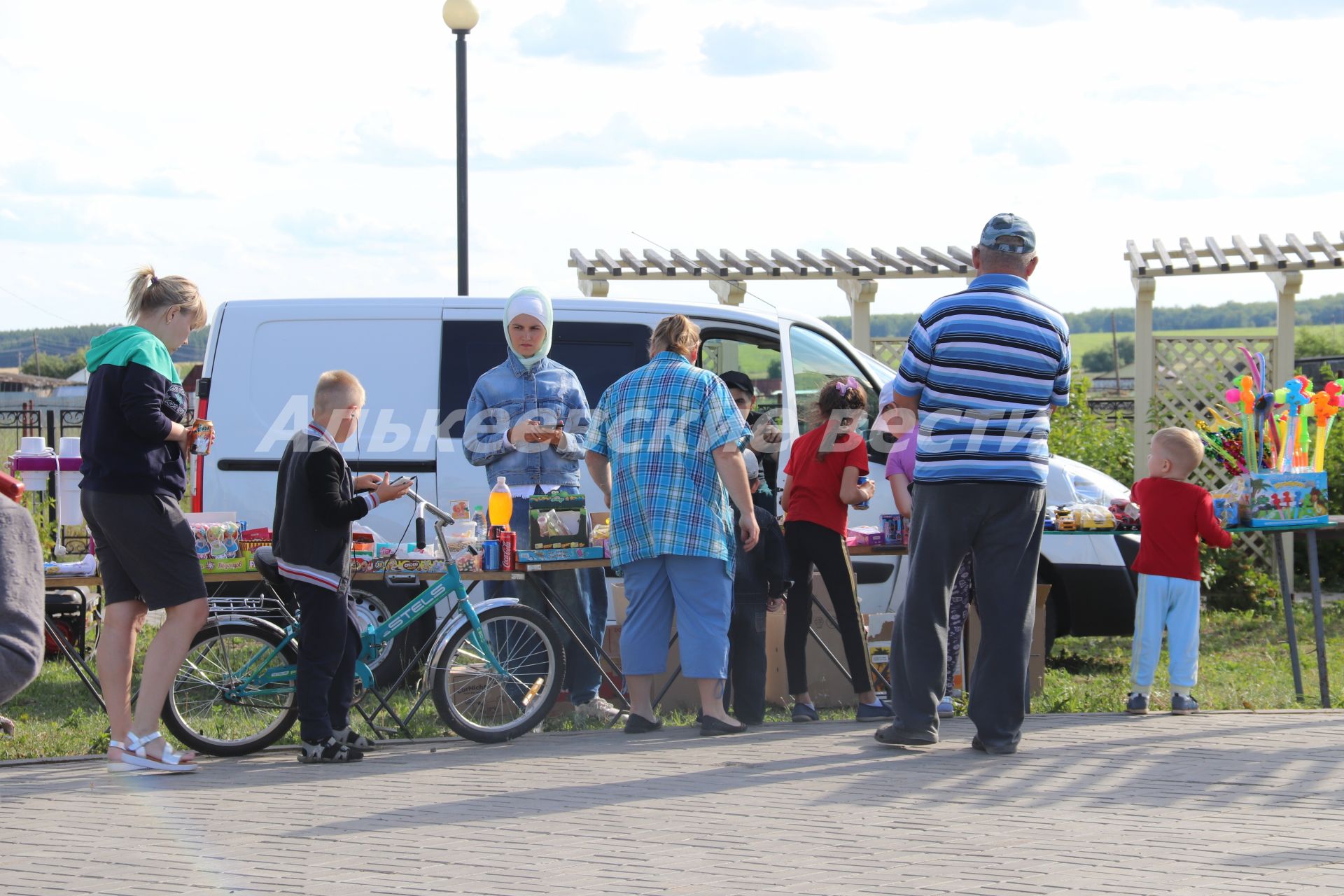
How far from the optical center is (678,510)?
637cm

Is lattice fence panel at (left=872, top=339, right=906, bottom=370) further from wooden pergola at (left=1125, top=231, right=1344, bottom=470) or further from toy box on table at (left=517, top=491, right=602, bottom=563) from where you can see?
toy box on table at (left=517, top=491, right=602, bottom=563)

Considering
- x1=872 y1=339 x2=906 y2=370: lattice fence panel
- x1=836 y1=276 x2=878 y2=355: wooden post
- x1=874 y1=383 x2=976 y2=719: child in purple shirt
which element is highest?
x1=836 y1=276 x2=878 y2=355: wooden post

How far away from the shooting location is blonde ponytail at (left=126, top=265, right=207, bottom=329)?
569cm

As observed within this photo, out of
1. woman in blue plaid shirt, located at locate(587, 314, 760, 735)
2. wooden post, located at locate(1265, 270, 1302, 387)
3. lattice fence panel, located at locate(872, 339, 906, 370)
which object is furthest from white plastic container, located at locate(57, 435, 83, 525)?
wooden post, located at locate(1265, 270, 1302, 387)

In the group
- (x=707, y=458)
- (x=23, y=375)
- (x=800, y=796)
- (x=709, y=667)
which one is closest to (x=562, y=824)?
(x=800, y=796)

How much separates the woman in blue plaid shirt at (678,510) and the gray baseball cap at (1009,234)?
1327mm

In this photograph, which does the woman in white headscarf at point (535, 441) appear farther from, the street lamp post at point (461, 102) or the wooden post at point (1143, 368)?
the wooden post at point (1143, 368)

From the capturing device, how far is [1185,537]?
705 centimetres

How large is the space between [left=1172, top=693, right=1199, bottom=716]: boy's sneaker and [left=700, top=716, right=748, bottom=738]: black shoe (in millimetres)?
2218

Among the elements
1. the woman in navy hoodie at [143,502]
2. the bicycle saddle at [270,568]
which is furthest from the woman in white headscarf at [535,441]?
the woman in navy hoodie at [143,502]

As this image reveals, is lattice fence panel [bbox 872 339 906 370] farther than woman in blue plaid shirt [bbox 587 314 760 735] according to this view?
Yes

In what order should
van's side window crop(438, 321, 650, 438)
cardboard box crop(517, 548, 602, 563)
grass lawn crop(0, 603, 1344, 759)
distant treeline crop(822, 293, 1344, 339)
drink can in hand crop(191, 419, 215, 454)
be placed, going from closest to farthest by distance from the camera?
drink can in hand crop(191, 419, 215, 454)
cardboard box crop(517, 548, 602, 563)
grass lawn crop(0, 603, 1344, 759)
van's side window crop(438, 321, 650, 438)
distant treeline crop(822, 293, 1344, 339)

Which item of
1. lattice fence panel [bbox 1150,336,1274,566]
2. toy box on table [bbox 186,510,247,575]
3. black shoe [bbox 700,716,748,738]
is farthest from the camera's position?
lattice fence panel [bbox 1150,336,1274,566]

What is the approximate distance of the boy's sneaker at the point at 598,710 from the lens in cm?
704
